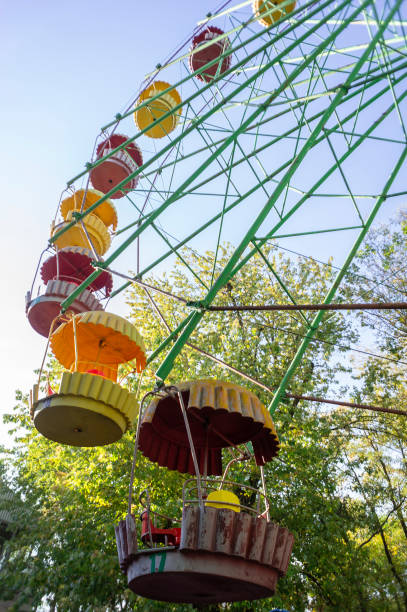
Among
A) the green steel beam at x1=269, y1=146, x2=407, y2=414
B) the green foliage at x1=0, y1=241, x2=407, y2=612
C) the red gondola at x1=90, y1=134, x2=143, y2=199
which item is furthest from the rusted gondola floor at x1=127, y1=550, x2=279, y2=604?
the red gondola at x1=90, y1=134, x2=143, y2=199

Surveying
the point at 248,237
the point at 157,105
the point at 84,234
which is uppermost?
the point at 157,105

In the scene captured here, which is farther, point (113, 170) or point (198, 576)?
point (113, 170)

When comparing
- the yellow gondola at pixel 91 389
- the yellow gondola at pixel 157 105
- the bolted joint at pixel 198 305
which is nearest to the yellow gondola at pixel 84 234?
the yellow gondola at pixel 157 105

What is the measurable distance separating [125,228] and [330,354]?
11.8m

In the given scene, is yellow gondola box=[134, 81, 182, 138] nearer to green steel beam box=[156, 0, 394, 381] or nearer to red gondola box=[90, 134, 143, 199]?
red gondola box=[90, 134, 143, 199]

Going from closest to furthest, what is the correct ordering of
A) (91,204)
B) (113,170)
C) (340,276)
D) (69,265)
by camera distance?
(340,276) → (69,265) → (91,204) → (113,170)

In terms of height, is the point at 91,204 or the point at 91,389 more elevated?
the point at 91,204

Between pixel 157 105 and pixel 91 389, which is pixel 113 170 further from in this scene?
pixel 91 389

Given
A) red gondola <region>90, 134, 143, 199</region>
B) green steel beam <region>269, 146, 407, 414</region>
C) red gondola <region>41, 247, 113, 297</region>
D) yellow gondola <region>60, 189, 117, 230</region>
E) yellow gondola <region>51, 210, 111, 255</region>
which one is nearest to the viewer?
green steel beam <region>269, 146, 407, 414</region>

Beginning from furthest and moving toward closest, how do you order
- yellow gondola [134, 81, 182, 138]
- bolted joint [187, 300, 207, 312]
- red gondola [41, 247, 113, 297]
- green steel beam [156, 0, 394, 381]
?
yellow gondola [134, 81, 182, 138] < red gondola [41, 247, 113, 297] < bolted joint [187, 300, 207, 312] < green steel beam [156, 0, 394, 381]

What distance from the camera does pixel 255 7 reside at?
47.8ft

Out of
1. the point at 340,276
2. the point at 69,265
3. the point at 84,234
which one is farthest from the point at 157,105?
the point at 340,276

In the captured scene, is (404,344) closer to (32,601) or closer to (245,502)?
(245,502)

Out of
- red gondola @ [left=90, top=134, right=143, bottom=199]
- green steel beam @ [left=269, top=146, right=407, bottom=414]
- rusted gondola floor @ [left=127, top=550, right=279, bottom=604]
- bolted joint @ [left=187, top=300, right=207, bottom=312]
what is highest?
red gondola @ [left=90, top=134, right=143, bottom=199]
